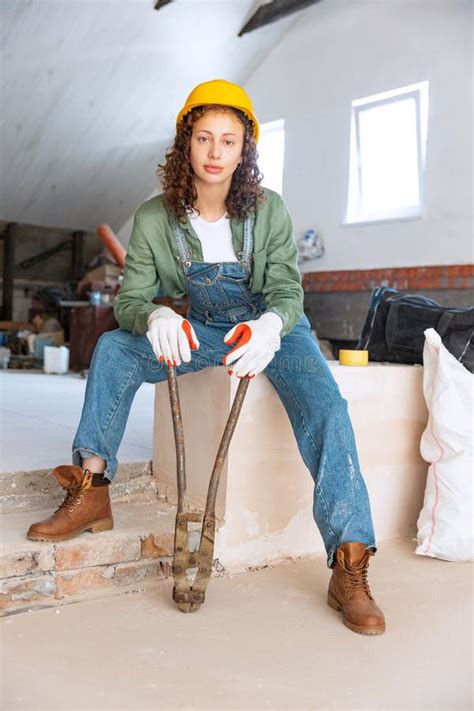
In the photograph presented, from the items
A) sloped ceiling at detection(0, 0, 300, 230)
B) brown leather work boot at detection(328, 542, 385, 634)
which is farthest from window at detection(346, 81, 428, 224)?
brown leather work boot at detection(328, 542, 385, 634)

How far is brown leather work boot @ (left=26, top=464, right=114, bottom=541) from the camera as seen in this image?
72.8 inches

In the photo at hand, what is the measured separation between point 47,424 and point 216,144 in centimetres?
167

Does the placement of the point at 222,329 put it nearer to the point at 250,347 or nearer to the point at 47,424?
the point at 250,347

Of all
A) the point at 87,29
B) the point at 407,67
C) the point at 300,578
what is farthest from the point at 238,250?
the point at 87,29

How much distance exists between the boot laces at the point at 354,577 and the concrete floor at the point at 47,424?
0.90m

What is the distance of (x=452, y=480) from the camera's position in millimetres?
2258

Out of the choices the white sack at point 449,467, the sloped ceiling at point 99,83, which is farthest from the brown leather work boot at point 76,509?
the sloped ceiling at point 99,83

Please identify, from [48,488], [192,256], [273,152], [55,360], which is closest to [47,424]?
[48,488]

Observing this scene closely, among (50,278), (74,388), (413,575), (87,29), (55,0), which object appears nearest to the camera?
(413,575)

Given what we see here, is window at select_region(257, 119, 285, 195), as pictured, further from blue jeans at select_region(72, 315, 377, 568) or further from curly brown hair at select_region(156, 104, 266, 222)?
blue jeans at select_region(72, 315, 377, 568)

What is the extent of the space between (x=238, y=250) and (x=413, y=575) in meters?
1.09

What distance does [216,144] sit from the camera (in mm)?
1979

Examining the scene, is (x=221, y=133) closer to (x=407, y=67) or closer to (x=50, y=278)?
(x=407, y=67)

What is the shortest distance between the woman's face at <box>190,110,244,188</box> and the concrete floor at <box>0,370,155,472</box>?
100 cm
